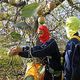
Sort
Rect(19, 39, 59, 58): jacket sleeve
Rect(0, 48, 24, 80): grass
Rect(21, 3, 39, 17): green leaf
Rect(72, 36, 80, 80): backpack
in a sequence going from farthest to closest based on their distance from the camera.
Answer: Rect(0, 48, 24, 80): grass → Rect(19, 39, 59, 58): jacket sleeve → Rect(72, 36, 80, 80): backpack → Rect(21, 3, 39, 17): green leaf

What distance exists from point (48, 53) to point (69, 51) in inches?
16.0

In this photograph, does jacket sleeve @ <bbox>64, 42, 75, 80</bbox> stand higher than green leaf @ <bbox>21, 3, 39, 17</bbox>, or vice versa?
green leaf @ <bbox>21, 3, 39, 17</bbox>

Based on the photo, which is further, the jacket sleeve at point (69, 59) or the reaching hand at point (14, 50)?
the reaching hand at point (14, 50)

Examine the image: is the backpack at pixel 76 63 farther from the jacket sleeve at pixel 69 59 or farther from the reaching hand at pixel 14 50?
the reaching hand at pixel 14 50

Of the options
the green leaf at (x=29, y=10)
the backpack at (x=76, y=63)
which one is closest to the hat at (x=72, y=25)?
the backpack at (x=76, y=63)

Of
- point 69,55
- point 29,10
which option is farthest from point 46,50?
point 29,10

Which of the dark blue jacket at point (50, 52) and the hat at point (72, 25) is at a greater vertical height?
the hat at point (72, 25)

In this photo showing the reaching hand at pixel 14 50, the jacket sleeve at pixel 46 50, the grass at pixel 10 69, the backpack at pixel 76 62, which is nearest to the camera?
the backpack at pixel 76 62

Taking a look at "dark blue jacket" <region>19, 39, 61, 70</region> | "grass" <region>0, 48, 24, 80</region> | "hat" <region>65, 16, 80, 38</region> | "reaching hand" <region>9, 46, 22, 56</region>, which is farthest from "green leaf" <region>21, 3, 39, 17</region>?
"grass" <region>0, 48, 24, 80</region>

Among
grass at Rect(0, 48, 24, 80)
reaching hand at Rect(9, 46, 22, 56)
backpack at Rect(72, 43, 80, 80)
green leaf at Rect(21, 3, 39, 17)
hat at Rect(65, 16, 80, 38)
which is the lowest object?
grass at Rect(0, 48, 24, 80)

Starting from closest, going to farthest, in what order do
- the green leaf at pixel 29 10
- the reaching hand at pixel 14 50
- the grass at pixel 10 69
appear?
the green leaf at pixel 29 10 → the reaching hand at pixel 14 50 → the grass at pixel 10 69

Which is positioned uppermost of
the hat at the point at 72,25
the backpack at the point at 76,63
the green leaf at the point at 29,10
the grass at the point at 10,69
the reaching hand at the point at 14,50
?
the green leaf at the point at 29,10

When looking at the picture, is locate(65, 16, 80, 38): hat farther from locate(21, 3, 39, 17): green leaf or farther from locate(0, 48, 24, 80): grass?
locate(0, 48, 24, 80): grass

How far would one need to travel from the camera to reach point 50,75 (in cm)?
350
